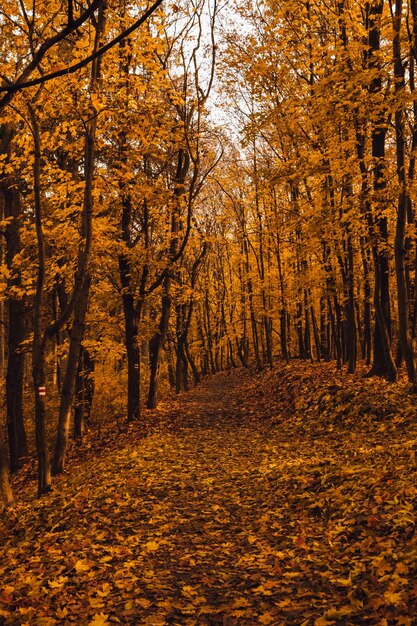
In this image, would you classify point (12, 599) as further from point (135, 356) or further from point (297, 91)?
point (297, 91)

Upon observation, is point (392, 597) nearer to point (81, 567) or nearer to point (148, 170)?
point (81, 567)

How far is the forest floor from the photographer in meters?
4.39

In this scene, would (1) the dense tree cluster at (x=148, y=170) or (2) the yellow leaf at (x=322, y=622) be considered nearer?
(2) the yellow leaf at (x=322, y=622)

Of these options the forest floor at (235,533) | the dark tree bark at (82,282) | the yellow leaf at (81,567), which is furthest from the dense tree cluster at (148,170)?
the yellow leaf at (81,567)

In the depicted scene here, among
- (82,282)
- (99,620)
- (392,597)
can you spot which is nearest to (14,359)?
(82,282)

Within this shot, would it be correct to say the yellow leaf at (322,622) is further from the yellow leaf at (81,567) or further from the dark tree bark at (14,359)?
the dark tree bark at (14,359)

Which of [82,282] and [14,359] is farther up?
[82,282]

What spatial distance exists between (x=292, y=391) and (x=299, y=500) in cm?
919

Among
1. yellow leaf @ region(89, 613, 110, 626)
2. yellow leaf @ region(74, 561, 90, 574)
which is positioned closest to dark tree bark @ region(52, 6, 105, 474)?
yellow leaf @ region(74, 561, 90, 574)

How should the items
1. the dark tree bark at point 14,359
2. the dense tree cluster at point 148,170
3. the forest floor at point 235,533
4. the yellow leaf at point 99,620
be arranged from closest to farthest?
the yellow leaf at point 99,620 < the forest floor at point 235,533 < the dense tree cluster at point 148,170 < the dark tree bark at point 14,359

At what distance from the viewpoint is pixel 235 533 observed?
6.31 meters

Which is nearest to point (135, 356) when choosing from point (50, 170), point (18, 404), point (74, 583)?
point (18, 404)

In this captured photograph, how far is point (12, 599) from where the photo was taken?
4816 mm

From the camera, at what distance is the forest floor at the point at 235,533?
14.4ft
